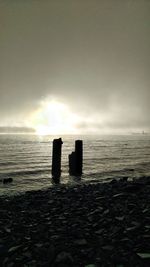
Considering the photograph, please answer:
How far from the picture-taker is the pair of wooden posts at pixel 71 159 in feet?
86.5

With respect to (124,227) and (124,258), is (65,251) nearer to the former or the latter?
(124,258)

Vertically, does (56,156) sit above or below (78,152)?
below

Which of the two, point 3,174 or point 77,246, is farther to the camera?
point 3,174

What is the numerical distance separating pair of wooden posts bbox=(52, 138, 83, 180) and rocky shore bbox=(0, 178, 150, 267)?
605 inches

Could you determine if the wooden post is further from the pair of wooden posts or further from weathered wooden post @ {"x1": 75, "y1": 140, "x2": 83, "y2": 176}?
weathered wooden post @ {"x1": 75, "y1": 140, "x2": 83, "y2": 176}

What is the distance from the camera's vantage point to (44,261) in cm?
575

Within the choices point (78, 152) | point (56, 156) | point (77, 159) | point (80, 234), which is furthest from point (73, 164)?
point (80, 234)

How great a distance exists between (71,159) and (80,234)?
21.1m

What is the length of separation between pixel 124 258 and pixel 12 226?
4.48 meters

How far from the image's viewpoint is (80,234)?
7141 millimetres

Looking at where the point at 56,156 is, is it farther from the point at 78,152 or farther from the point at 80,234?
the point at 80,234

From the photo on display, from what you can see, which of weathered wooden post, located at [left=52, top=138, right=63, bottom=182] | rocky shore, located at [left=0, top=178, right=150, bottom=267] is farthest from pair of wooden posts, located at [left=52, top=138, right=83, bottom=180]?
rocky shore, located at [left=0, top=178, right=150, bottom=267]

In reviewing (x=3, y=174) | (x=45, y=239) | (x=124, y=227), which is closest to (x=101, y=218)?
(x=124, y=227)

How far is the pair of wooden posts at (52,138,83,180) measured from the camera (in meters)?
26.4
